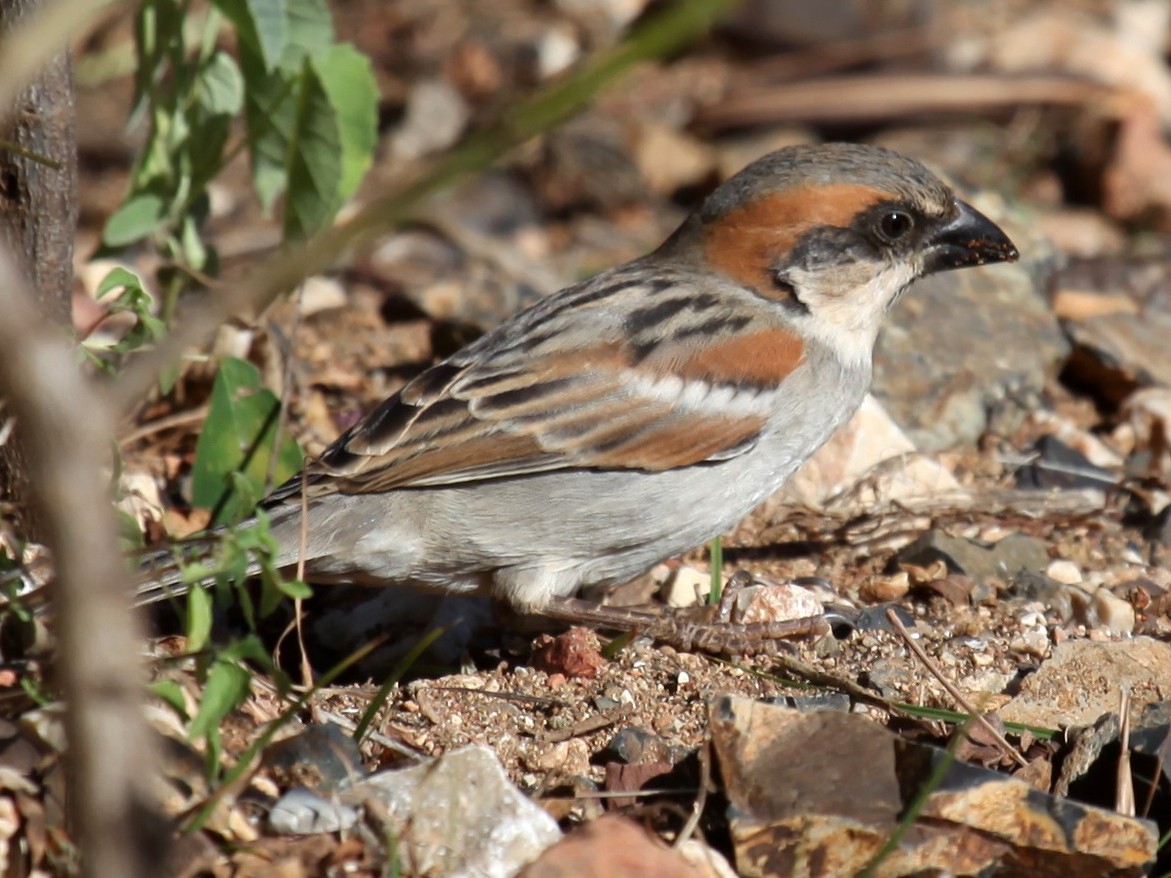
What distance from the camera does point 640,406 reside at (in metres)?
4.20

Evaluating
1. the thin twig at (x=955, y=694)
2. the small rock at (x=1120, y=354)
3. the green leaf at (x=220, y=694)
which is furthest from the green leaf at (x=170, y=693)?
the small rock at (x=1120, y=354)

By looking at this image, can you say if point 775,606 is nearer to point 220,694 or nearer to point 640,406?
point 640,406

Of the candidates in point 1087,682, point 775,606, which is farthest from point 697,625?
point 1087,682

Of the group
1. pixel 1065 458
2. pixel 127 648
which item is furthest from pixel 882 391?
pixel 127 648

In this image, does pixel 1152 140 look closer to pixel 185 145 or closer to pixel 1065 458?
pixel 1065 458

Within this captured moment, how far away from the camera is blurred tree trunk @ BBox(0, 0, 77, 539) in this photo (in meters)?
3.89

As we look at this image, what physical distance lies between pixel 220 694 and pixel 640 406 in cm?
177

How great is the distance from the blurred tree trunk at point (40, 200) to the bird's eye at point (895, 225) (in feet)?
7.41

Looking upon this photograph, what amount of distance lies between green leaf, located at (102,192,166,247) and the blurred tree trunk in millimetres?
425

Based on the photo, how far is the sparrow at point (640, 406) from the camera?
13.4ft

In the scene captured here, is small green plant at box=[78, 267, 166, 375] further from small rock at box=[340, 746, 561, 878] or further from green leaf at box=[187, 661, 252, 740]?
small rock at box=[340, 746, 561, 878]

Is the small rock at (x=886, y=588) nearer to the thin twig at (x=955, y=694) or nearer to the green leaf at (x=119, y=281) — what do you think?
the thin twig at (x=955, y=694)

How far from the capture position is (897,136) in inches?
308

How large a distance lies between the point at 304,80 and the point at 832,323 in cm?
166
